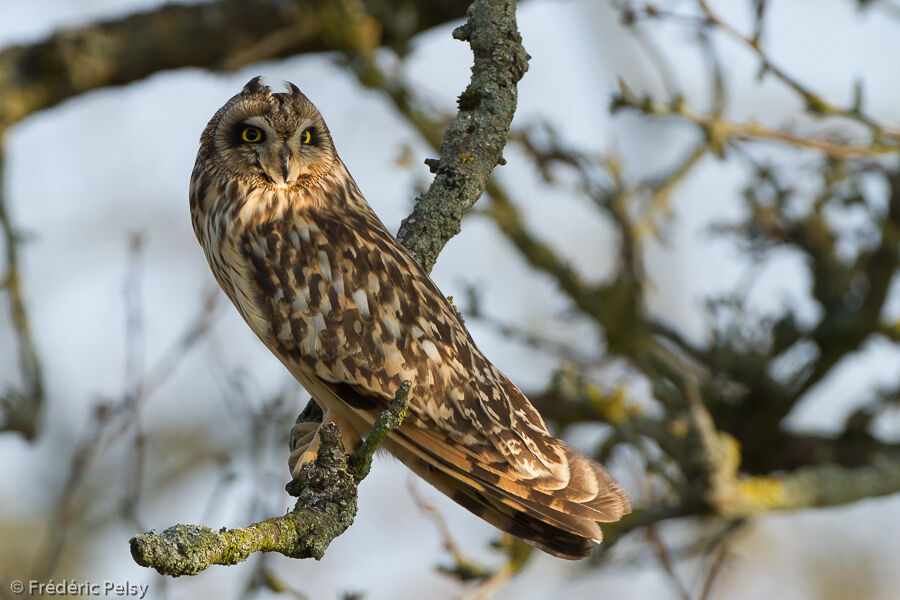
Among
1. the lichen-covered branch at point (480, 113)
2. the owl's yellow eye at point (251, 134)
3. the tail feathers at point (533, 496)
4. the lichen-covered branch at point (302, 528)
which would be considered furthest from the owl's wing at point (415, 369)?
the lichen-covered branch at point (302, 528)

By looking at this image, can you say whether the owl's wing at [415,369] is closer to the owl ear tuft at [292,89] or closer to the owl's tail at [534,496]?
the owl's tail at [534,496]

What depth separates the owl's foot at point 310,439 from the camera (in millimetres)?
3352

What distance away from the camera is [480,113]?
3.46 m

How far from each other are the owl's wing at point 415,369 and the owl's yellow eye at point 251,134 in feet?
1.19

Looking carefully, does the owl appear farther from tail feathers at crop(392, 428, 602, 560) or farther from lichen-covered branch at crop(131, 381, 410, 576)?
lichen-covered branch at crop(131, 381, 410, 576)

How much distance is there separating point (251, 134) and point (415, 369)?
108 centimetres

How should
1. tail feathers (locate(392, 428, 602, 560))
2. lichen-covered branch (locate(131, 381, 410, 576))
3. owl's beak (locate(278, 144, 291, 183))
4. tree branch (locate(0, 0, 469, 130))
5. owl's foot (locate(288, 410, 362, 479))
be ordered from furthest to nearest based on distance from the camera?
1. tree branch (locate(0, 0, 469, 130))
2. owl's beak (locate(278, 144, 291, 183))
3. owl's foot (locate(288, 410, 362, 479))
4. tail feathers (locate(392, 428, 602, 560))
5. lichen-covered branch (locate(131, 381, 410, 576))

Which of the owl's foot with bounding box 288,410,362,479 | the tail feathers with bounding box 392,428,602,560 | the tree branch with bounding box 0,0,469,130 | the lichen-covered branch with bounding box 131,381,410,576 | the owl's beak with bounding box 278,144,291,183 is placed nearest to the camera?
the lichen-covered branch with bounding box 131,381,410,576

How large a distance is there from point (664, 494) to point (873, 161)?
6.41 ft

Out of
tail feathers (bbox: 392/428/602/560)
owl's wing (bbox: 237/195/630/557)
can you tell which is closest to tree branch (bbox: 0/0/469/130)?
owl's wing (bbox: 237/195/630/557)

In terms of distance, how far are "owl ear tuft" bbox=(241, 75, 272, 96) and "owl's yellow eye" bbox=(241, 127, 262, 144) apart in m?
0.13

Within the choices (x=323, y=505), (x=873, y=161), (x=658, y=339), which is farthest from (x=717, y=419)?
(x=323, y=505)

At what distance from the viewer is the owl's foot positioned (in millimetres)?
3352

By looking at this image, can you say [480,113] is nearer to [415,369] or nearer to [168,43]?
[415,369]
